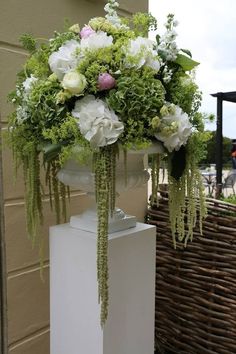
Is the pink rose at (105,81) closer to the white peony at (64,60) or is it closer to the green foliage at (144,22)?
the white peony at (64,60)

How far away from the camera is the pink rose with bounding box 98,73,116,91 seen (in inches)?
38.3

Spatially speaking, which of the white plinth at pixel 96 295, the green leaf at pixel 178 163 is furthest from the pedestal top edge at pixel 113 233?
the green leaf at pixel 178 163

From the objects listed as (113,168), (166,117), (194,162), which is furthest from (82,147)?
(194,162)

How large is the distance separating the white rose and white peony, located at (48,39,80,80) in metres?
0.05

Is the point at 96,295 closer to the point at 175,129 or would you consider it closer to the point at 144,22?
the point at 175,129

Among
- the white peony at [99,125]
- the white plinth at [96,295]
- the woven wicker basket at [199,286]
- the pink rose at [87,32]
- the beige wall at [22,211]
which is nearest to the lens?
the white peony at [99,125]

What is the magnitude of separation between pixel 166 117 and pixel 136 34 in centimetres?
28

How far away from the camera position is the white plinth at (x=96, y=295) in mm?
1189

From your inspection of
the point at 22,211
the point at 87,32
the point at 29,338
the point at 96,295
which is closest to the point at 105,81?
the point at 87,32

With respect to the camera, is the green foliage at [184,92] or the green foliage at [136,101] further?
the green foliage at [184,92]

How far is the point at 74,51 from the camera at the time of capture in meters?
1.01

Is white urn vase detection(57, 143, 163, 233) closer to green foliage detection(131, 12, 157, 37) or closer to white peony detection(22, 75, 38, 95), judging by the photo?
white peony detection(22, 75, 38, 95)

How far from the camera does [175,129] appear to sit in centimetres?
100

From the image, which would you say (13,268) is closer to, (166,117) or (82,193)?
(82,193)
